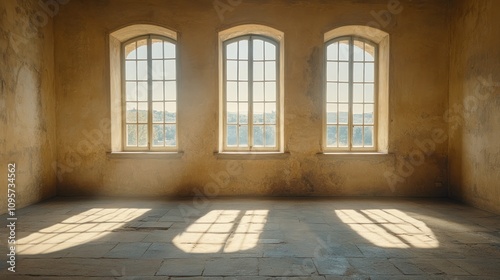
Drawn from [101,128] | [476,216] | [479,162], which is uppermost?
[101,128]

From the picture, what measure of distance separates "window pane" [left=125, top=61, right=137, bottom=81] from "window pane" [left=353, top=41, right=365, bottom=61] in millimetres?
4587

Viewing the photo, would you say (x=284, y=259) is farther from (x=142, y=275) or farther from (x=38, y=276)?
(x=38, y=276)

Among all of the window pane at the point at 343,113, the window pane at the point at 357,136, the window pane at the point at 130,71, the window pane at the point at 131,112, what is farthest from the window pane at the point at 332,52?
the window pane at the point at 131,112

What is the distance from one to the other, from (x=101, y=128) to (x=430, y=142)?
648 centimetres

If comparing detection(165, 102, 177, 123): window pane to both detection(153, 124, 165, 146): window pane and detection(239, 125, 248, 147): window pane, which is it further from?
detection(239, 125, 248, 147): window pane

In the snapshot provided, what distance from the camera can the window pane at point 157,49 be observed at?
21.2ft

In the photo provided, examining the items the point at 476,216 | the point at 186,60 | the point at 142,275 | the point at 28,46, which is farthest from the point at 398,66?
the point at 28,46

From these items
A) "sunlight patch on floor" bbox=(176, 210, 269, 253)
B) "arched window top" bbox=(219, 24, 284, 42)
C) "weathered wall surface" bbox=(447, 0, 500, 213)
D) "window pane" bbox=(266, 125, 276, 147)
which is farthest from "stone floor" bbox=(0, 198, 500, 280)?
"arched window top" bbox=(219, 24, 284, 42)

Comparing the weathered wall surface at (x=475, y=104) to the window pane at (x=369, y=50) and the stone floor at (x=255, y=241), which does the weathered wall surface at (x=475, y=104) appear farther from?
the window pane at (x=369, y=50)

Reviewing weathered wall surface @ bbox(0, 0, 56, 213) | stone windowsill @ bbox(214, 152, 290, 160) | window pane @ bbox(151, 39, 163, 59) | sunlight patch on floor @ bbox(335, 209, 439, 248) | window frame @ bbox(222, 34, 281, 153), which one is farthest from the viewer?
window pane @ bbox(151, 39, 163, 59)

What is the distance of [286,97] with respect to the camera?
20.0 feet

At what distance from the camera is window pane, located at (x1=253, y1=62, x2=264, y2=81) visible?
6426 mm

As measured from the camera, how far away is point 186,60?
6102mm

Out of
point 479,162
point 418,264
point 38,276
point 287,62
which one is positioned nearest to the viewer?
point 38,276
